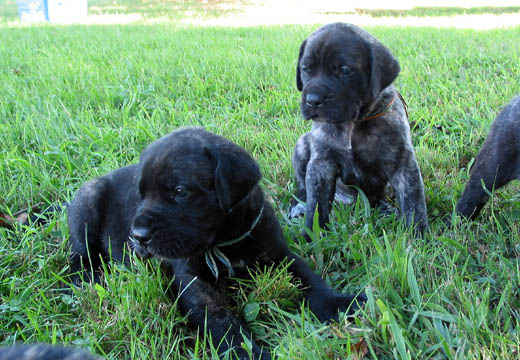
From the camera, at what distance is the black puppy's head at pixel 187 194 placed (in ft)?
8.48

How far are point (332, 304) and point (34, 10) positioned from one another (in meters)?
17.2

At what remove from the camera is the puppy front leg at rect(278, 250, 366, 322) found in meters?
2.67

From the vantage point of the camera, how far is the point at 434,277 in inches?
→ 105

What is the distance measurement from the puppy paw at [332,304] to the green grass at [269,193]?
0.11 m

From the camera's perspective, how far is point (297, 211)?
4105 mm

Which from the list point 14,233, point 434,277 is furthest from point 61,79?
point 434,277

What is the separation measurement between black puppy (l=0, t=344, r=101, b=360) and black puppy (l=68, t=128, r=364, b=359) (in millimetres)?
1161

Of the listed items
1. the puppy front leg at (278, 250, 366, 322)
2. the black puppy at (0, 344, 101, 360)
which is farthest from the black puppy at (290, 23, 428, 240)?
the black puppy at (0, 344, 101, 360)

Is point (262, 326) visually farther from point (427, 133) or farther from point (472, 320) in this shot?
point (427, 133)

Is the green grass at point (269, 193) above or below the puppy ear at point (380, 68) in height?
below

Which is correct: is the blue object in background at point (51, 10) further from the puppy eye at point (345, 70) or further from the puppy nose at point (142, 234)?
the puppy nose at point (142, 234)

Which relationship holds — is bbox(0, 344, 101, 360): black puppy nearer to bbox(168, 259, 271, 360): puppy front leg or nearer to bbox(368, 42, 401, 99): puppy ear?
bbox(168, 259, 271, 360): puppy front leg

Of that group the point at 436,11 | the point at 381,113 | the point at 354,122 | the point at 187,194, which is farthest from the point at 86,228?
the point at 436,11

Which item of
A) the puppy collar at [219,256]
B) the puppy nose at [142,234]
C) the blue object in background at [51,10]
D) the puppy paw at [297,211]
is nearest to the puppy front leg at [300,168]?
the puppy paw at [297,211]
